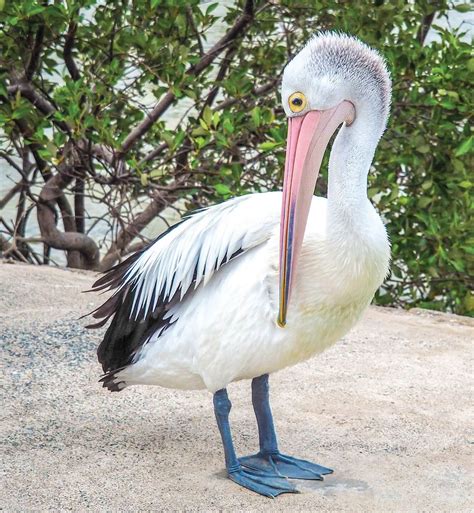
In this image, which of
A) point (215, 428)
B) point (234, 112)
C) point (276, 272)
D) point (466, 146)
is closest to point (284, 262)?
point (276, 272)

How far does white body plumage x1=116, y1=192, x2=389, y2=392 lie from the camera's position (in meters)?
2.70

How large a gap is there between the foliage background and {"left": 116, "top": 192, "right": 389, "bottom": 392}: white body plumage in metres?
1.55

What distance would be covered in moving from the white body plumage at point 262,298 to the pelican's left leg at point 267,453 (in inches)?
8.4

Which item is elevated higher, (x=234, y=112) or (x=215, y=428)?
(x=234, y=112)

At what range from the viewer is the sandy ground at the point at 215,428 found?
2.88 meters

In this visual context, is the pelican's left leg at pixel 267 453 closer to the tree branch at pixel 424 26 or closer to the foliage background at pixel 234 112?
the foliage background at pixel 234 112

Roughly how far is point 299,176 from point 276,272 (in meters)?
0.30

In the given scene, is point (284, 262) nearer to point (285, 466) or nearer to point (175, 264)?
point (175, 264)

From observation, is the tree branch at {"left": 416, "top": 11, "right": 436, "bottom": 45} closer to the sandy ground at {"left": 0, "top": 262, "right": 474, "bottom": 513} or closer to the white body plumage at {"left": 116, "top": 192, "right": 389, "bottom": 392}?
the sandy ground at {"left": 0, "top": 262, "right": 474, "bottom": 513}

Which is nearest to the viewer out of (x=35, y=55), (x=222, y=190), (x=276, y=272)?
(x=276, y=272)

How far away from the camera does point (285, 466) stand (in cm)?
309

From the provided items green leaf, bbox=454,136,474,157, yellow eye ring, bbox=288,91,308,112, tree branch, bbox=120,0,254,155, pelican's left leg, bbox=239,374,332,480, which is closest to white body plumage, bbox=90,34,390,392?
yellow eye ring, bbox=288,91,308,112

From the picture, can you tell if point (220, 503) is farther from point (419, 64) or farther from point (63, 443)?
point (419, 64)

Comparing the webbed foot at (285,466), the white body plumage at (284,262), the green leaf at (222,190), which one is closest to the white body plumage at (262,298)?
the white body plumage at (284,262)
